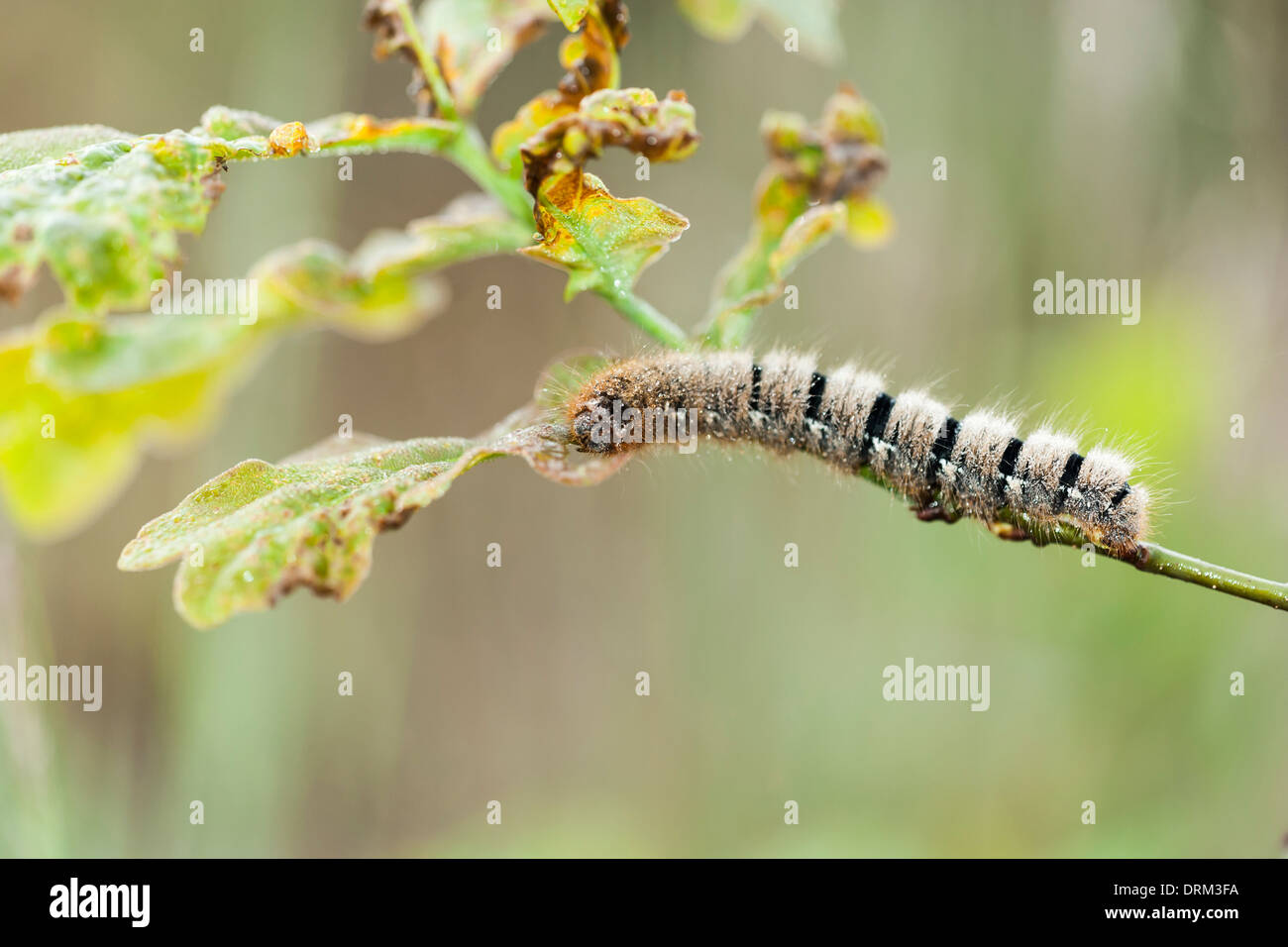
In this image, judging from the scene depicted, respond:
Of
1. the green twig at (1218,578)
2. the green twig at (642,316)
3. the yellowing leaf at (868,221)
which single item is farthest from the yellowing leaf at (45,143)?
the green twig at (1218,578)

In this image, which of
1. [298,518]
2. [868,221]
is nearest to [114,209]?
[298,518]

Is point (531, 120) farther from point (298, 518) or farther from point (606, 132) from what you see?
point (298, 518)

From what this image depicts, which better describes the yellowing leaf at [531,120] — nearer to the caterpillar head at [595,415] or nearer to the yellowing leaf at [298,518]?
the caterpillar head at [595,415]

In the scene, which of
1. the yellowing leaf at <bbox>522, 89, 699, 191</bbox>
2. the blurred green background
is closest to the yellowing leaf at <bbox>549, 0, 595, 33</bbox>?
the yellowing leaf at <bbox>522, 89, 699, 191</bbox>

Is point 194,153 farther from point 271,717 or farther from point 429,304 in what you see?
point 271,717

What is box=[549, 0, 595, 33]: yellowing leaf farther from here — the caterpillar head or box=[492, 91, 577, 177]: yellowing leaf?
the caterpillar head
